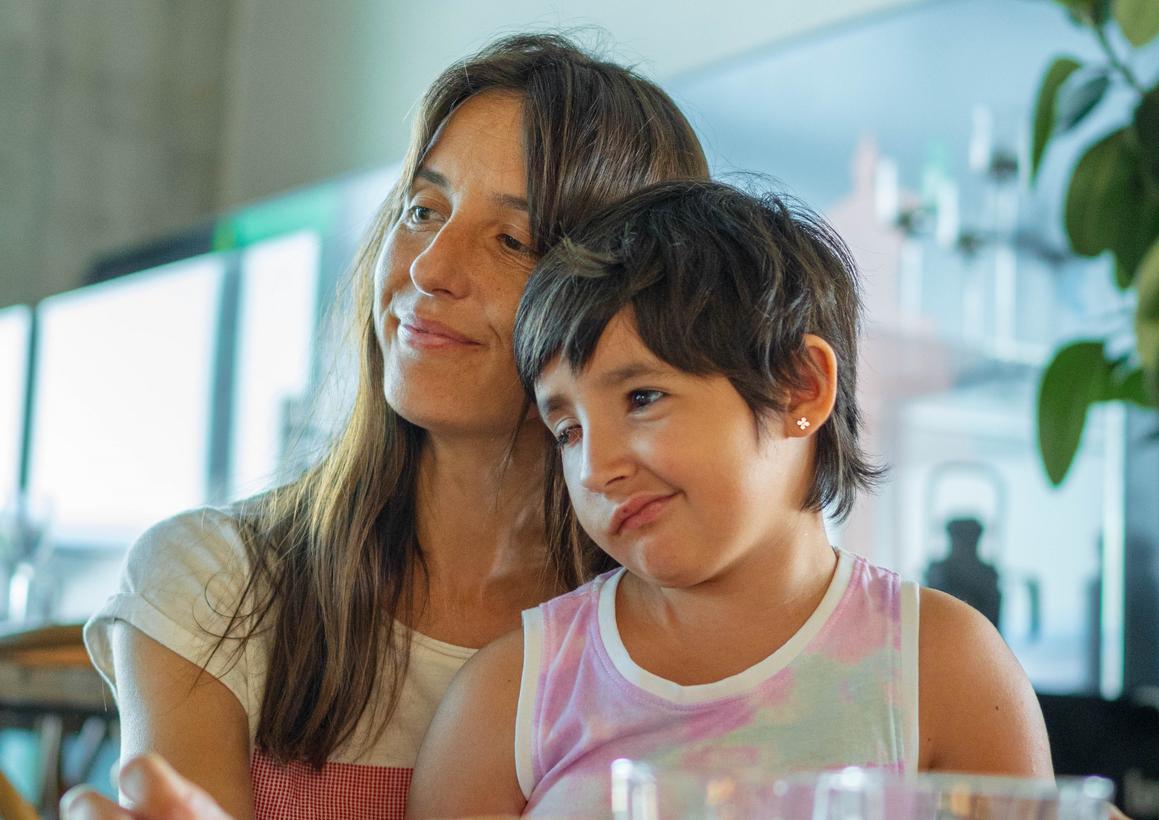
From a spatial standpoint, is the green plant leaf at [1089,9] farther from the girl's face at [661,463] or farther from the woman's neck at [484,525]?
the girl's face at [661,463]

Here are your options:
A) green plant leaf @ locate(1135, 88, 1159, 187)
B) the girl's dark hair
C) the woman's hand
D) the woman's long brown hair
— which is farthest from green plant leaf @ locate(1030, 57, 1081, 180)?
the woman's hand

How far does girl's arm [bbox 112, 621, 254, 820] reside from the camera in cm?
99

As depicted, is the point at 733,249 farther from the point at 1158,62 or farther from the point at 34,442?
the point at 34,442

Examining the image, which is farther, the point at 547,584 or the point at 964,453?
the point at 964,453

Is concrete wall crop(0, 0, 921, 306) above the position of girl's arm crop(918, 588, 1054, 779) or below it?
above

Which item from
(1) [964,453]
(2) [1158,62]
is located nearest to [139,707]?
(1) [964,453]

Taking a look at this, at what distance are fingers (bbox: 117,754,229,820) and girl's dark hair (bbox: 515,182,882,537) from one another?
42 cm

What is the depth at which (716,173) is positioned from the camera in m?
1.36

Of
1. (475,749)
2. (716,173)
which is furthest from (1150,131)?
(475,749)

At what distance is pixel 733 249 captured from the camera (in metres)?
0.90

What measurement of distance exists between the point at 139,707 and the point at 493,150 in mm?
523

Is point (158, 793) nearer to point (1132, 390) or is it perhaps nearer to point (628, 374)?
point (628, 374)

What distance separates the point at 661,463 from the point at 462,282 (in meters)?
0.31

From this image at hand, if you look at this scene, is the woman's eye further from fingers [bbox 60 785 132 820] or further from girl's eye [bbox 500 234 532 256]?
fingers [bbox 60 785 132 820]
